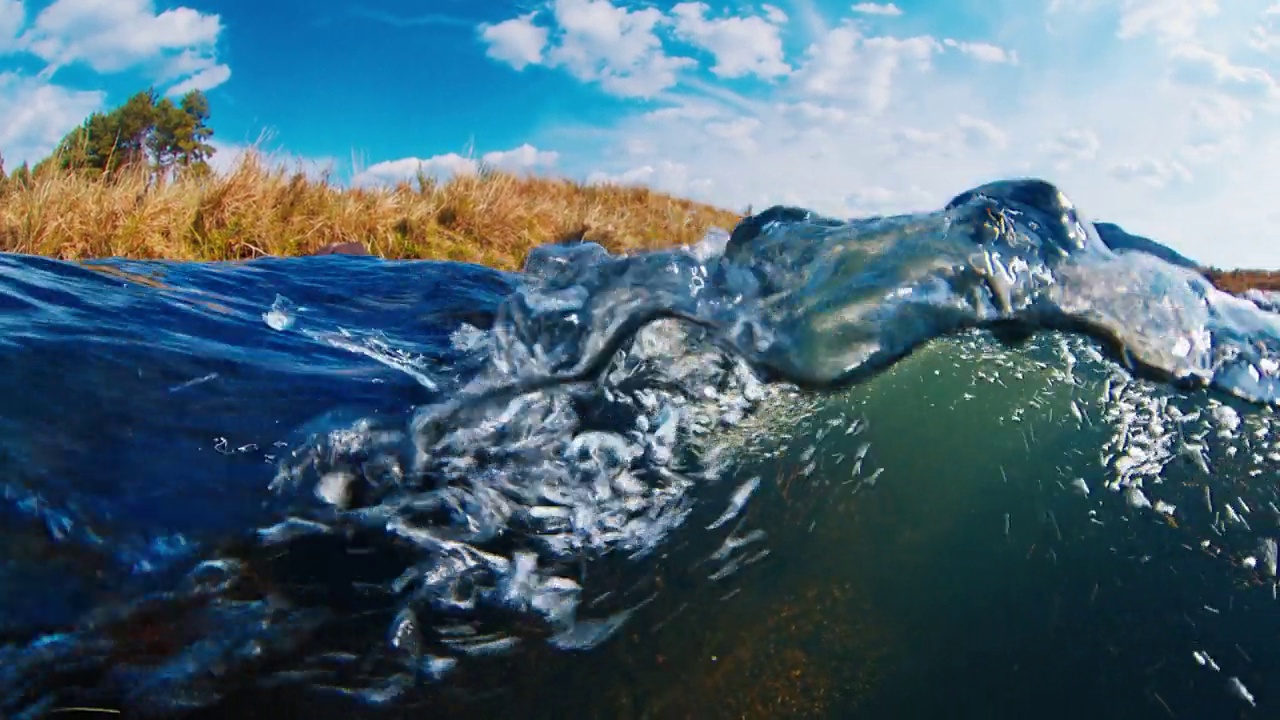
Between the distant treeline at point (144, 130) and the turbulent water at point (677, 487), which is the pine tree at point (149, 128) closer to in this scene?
the distant treeline at point (144, 130)

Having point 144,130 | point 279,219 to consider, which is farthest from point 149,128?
point 279,219

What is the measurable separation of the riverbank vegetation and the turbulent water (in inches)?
149

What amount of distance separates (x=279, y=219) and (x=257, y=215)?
25cm

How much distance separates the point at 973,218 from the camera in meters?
2.66

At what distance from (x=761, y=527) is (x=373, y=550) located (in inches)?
34.2

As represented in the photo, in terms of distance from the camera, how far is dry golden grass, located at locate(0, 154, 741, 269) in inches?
244

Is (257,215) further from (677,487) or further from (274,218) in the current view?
(677,487)

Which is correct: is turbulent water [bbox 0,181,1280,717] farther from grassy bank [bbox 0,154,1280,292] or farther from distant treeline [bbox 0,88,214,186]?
distant treeline [bbox 0,88,214,186]

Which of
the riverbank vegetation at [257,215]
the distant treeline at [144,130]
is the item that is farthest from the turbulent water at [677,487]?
the distant treeline at [144,130]

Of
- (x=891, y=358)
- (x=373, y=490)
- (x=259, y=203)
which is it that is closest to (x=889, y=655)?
(x=891, y=358)

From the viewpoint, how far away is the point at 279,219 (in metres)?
7.35

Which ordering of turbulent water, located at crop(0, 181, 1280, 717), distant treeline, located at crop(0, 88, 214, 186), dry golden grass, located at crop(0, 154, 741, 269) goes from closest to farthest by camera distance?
turbulent water, located at crop(0, 181, 1280, 717)
dry golden grass, located at crop(0, 154, 741, 269)
distant treeline, located at crop(0, 88, 214, 186)

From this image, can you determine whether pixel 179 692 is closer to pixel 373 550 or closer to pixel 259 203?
pixel 373 550

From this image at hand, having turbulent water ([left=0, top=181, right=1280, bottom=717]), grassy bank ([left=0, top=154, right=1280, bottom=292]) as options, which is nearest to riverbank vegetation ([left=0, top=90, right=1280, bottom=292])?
grassy bank ([left=0, top=154, right=1280, bottom=292])
